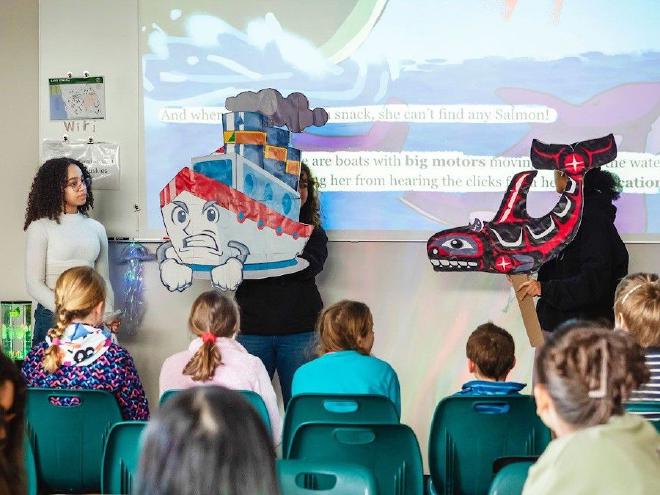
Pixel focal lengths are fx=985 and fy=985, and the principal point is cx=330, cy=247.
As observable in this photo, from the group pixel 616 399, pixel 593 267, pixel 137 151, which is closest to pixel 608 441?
pixel 616 399

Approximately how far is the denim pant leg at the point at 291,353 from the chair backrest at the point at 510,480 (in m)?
2.34

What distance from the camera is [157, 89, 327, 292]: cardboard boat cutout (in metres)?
4.44

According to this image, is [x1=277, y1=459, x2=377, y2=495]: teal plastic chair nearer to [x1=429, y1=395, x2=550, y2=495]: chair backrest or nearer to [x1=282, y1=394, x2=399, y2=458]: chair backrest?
[x1=282, y1=394, x2=399, y2=458]: chair backrest

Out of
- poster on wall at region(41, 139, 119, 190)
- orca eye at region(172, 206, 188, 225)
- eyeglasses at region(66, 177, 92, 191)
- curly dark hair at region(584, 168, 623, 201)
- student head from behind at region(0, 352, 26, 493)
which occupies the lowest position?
student head from behind at region(0, 352, 26, 493)

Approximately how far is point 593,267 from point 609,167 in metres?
0.68

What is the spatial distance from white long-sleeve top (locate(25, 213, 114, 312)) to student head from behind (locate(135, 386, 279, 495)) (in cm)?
336

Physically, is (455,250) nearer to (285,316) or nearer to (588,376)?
(285,316)

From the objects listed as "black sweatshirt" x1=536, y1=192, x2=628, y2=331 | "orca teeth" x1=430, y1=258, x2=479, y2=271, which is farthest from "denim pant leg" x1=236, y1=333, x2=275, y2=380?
"black sweatshirt" x1=536, y1=192, x2=628, y2=331

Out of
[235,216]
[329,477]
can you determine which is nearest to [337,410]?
[329,477]

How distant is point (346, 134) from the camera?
16.1ft

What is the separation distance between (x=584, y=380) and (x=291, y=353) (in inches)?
109

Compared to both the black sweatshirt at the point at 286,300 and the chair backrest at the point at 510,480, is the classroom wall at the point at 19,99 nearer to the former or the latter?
the black sweatshirt at the point at 286,300

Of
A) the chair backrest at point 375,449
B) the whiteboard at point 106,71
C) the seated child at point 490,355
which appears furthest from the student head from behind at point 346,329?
the whiteboard at point 106,71

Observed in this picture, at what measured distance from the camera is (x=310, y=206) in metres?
4.68
